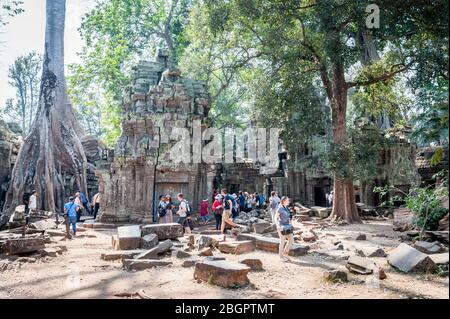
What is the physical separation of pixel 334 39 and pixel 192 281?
930 cm

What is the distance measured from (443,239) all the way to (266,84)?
26.2ft

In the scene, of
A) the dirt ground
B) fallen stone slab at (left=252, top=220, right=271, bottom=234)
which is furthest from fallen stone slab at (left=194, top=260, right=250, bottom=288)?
fallen stone slab at (left=252, top=220, right=271, bottom=234)

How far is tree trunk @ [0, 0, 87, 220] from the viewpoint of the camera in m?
16.9

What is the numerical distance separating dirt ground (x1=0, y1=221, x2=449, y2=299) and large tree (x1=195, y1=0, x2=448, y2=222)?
6.41m

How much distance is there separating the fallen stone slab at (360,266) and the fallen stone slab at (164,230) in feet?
15.3

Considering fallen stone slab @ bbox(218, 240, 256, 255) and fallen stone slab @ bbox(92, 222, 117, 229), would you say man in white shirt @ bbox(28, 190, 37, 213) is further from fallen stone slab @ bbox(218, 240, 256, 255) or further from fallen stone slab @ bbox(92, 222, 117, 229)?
fallen stone slab @ bbox(218, 240, 256, 255)

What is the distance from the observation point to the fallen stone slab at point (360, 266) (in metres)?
5.99

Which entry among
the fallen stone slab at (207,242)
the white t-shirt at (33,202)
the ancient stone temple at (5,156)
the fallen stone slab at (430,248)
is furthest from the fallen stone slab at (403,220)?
the ancient stone temple at (5,156)

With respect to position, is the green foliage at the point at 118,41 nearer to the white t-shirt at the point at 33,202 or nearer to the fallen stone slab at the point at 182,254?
the white t-shirt at the point at 33,202

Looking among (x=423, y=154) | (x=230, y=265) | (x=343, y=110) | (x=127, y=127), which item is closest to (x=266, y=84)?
(x=343, y=110)

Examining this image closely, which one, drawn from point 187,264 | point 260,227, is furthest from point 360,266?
point 260,227

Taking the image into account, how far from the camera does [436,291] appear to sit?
509cm

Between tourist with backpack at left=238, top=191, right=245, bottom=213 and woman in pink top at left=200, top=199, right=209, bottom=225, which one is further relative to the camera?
tourist with backpack at left=238, top=191, right=245, bottom=213

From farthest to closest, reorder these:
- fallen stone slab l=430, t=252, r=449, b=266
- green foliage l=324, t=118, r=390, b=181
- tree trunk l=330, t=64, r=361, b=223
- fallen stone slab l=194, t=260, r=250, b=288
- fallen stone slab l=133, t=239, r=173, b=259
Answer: tree trunk l=330, t=64, r=361, b=223 → green foliage l=324, t=118, r=390, b=181 → fallen stone slab l=133, t=239, r=173, b=259 → fallen stone slab l=430, t=252, r=449, b=266 → fallen stone slab l=194, t=260, r=250, b=288
